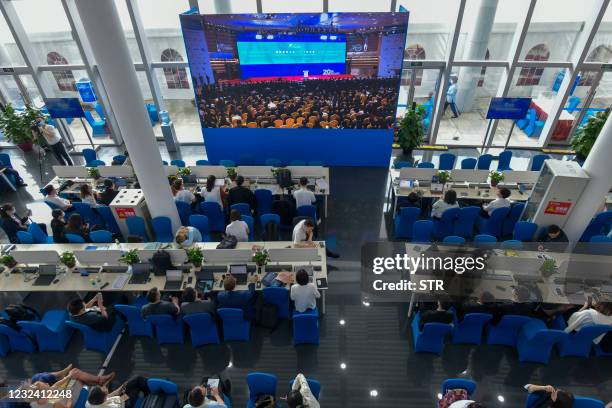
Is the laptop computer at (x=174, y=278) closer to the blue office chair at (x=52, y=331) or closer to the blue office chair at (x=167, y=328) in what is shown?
the blue office chair at (x=167, y=328)

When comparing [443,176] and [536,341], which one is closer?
[536,341]

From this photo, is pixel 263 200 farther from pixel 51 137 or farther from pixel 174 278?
pixel 51 137

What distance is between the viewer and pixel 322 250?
6898mm

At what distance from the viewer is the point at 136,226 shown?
791 cm

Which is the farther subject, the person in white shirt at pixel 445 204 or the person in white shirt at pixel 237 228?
the person in white shirt at pixel 445 204

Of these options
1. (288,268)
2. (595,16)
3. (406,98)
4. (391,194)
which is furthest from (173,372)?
(595,16)

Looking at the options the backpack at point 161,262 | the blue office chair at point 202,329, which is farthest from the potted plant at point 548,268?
the backpack at point 161,262

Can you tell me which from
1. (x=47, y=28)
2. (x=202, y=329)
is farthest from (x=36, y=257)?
(x=47, y=28)

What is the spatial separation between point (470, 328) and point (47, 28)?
12763 millimetres

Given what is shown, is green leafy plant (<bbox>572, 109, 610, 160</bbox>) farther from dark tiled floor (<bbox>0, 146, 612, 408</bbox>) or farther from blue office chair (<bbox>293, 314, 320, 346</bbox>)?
blue office chair (<bbox>293, 314, 320, 346</bbox>)

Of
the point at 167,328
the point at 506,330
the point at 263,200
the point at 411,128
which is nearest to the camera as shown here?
the point at 506,330

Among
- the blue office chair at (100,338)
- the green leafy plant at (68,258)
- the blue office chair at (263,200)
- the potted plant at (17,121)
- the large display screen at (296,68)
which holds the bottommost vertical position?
the blue office chair at (100,338)

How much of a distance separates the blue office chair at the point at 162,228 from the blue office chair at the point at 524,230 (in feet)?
22.4

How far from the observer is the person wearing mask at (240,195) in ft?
27.1
